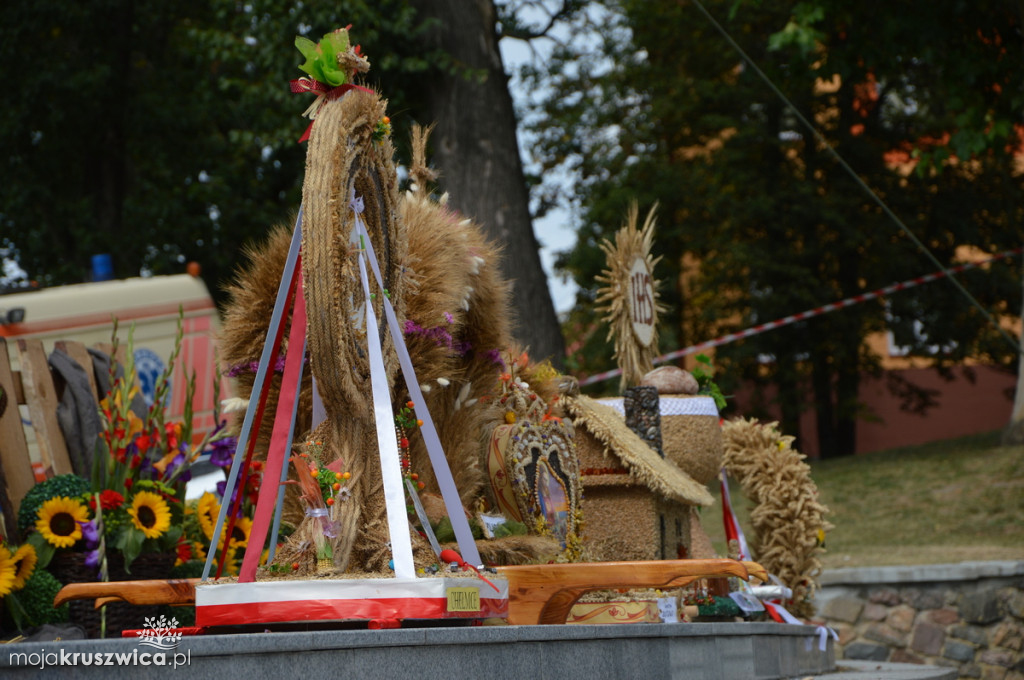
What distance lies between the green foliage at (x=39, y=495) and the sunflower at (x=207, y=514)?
0.46 metres

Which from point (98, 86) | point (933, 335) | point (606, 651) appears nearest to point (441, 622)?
point (606, 651)

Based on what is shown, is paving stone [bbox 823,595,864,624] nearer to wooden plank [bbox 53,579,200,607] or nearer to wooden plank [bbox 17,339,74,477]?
wooden plank [bbox 17,339,74,477]

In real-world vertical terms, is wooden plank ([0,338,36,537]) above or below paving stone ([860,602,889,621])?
above

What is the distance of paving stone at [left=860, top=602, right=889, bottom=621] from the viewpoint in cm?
842

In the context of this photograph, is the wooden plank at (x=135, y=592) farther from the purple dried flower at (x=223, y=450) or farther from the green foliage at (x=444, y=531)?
the purple dried flower at (x=223, y=450)

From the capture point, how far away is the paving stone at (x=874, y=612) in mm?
8422

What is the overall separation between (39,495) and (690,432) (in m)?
2.63

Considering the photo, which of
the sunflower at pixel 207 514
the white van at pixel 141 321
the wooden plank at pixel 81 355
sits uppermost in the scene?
the white van at pixel 141 321

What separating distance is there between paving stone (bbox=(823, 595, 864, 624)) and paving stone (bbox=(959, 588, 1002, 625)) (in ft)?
2.28

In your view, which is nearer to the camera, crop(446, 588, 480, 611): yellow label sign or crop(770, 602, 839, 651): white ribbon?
crop(446, 588, 480, 611): yellow label sign

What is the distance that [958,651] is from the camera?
8.21 meters

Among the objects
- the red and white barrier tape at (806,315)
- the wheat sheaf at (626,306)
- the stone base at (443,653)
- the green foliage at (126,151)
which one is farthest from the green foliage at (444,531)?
the green foliage at (126,151)

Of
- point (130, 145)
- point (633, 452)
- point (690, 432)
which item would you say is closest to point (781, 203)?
point (130, 145)

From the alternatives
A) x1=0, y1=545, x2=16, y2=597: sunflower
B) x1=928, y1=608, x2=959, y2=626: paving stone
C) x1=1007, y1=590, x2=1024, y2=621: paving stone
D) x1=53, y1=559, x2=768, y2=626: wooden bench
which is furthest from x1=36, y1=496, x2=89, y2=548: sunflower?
x1=1007, y1=590, x2=1024, y2=621: paving stone
